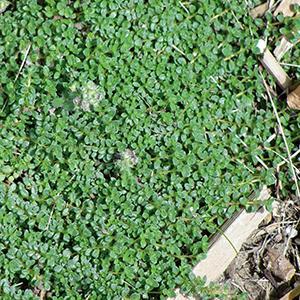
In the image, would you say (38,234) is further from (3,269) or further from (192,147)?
(192,147)

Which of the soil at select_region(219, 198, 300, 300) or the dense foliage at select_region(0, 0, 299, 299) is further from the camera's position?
the soil at select_region(219, 198, 300, 300)

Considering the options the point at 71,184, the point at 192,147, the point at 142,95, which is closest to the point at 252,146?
the point at 192,147

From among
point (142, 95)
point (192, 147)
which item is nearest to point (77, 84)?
point (142, 95)

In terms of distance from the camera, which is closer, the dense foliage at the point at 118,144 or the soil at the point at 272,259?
the dense foliage at the point at 118,144

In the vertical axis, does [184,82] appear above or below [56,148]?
above

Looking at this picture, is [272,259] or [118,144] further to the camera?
[272,259]

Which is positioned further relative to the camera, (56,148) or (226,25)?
(226,25)

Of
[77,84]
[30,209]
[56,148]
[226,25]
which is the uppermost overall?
[226,25]
